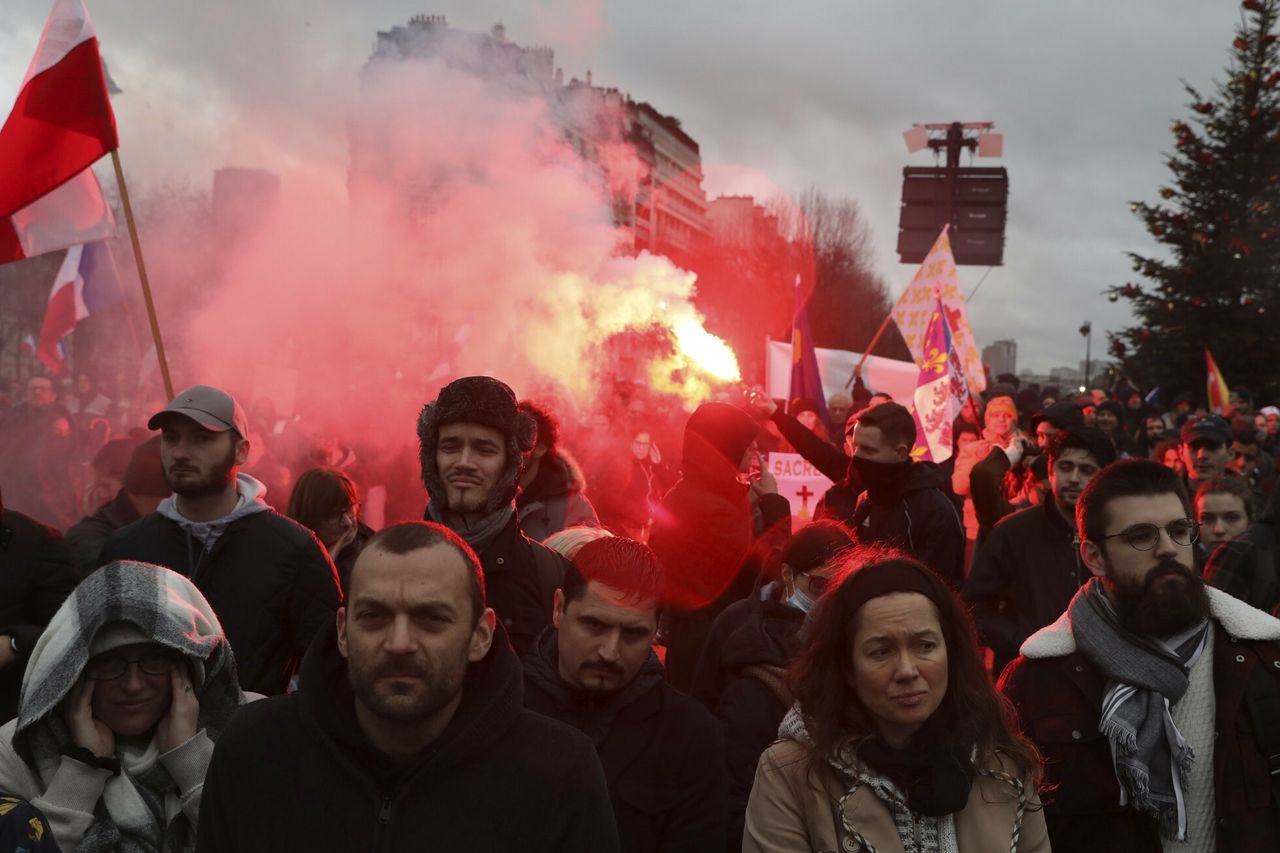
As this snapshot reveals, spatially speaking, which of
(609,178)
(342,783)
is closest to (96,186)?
(342,783)

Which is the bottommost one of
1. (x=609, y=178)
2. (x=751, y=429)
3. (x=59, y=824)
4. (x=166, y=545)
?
(x=59, y=824)

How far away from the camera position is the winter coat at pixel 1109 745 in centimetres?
307

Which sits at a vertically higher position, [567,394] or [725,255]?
[725,255]

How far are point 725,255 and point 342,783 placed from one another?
44.3 meters

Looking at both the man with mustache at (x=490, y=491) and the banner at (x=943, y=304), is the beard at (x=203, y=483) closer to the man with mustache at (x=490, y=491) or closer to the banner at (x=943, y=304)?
the man with mustache at (x=490, y=491)

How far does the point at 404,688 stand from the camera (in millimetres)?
2475

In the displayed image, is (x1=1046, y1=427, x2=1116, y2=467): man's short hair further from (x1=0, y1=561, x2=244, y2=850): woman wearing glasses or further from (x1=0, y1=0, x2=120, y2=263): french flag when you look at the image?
(x1=0, y1=0, x2=120, y2=263): french flag

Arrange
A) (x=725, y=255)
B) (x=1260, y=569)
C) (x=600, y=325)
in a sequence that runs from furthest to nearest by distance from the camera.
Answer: (x=725, y=255)
(x=600, y=325)
(x=1260, y=569)

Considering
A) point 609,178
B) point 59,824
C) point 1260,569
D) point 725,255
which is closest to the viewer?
point 59,824

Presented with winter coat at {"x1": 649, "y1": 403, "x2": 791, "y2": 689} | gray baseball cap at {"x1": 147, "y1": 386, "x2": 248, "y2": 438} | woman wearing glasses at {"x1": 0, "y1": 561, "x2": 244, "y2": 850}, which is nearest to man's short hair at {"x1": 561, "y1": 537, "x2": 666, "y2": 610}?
woman wearing glasses at {"x1": 0, "y1": 561, "x2": 244, "y2": 850}

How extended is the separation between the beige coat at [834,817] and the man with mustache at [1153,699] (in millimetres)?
435

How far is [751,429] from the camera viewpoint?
218 inches

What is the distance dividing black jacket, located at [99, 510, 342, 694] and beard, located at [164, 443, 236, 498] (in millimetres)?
126

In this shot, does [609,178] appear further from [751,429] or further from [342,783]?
[342,783]
